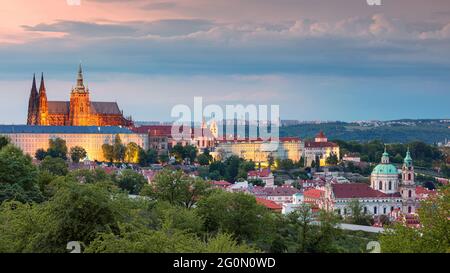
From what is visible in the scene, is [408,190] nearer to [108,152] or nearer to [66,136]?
[108,152]

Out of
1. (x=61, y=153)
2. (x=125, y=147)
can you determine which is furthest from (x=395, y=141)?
(x=61, y=153)

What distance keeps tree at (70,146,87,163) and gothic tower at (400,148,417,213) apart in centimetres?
2279

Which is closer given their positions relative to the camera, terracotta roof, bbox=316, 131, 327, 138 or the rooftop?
terracotta roof, bbox=316, 131, 327, 138

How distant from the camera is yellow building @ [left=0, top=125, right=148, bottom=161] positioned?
2398 inches

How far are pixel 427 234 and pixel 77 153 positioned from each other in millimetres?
48999

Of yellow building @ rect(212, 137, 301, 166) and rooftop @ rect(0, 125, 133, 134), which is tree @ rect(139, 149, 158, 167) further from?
rooftop @ rect(0, 125, 133, 134)

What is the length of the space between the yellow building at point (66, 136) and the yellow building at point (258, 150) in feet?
29.3

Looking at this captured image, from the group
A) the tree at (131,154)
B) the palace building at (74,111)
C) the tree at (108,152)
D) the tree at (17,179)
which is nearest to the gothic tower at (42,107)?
the palace building at (74,111)

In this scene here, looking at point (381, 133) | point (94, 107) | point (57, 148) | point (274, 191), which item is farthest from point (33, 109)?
point (274, 191)

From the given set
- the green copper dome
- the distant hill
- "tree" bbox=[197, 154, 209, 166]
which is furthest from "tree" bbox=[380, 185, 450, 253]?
"tree" bbox=[197, 154, 209, 166]

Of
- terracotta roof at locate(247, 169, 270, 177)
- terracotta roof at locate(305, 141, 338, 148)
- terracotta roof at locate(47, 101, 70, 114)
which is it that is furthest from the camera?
terracotta roof at locate(47, 101, 70, 114)
